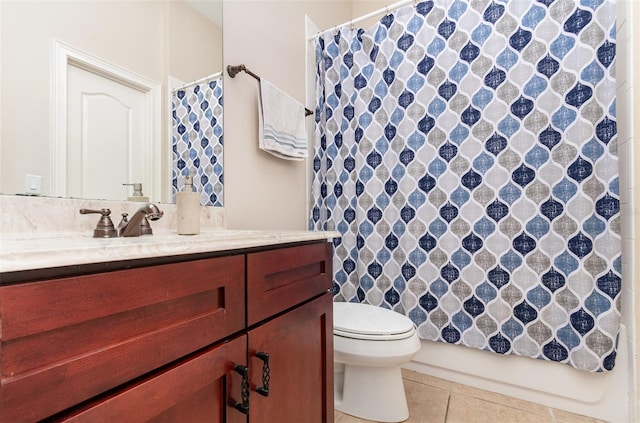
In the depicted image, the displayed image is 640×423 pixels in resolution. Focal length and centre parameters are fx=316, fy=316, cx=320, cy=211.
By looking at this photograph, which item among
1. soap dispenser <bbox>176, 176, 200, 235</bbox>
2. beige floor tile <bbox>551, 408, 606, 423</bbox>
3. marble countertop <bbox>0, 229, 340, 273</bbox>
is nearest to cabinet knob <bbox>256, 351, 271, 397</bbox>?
marble countertop <bbox>0, 229, 340, 273</bbox>

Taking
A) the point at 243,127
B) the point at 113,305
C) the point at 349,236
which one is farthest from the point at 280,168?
the point at 113,305

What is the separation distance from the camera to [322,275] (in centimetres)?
99

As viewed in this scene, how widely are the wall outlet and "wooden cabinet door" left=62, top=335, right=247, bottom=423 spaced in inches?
21.9

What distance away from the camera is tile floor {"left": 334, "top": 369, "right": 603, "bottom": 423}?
4.40 ft

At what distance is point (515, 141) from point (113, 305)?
1629mm

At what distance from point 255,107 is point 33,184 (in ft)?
2.89

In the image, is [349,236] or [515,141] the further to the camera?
[349,236]

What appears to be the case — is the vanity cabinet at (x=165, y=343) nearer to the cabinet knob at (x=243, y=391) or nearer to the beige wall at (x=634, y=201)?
the cabinet knob at (x=243, y=391)

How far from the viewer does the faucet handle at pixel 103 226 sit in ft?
2.56

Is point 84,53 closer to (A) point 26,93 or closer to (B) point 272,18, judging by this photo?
(A) point 26,93

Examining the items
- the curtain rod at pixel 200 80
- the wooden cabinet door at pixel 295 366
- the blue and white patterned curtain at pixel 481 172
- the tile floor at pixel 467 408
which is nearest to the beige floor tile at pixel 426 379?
the tile floor at pixel 467 408

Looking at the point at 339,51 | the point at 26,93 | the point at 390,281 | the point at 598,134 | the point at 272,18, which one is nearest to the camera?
the point at 26,93

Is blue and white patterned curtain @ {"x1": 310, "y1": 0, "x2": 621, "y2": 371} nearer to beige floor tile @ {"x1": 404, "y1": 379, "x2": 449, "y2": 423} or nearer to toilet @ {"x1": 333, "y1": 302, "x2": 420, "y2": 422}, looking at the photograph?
beige floor tile @ {"x1": 404, "y1": 379, "x2": 449, "y2": 423}

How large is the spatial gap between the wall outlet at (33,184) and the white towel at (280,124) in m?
0.80
